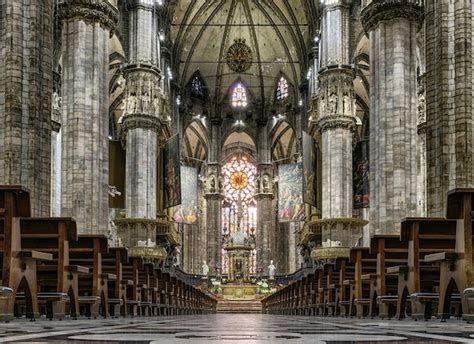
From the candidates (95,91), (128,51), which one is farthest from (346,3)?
(95,91)

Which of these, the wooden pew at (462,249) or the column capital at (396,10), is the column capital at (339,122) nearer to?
the column capital at (396,10)

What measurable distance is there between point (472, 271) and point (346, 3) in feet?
99.9

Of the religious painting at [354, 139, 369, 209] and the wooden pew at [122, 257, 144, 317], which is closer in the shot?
the wooden pew at [122, 257, 144, 317]

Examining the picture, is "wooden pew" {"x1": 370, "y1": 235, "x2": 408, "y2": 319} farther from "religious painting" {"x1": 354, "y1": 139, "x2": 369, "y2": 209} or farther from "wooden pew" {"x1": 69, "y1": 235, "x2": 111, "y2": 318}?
"religious painting" {"x1": 354, "y1": 139, "x2": 369, "y2": 209}

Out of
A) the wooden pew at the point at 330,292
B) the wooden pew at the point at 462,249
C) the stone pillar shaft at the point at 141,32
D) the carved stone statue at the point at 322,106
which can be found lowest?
the wooden pew at the point at 330,292

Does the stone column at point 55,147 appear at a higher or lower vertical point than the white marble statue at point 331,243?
higher

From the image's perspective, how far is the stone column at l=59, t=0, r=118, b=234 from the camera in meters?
22.5

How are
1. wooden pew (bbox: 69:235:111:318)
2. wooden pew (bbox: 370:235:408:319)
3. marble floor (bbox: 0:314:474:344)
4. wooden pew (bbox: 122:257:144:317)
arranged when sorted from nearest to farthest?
marble floor (bbox: 0:314:474:344) < wooden pew (bbox: 69:235:111:318) < wooden pew (bbox: 370:235:408:319) < wooden pew (bbox: 122:257:144:317)

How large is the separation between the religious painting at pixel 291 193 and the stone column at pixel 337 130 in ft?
36.2

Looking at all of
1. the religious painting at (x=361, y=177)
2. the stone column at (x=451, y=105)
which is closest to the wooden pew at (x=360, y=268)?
the stone column at (x=451, y=105)

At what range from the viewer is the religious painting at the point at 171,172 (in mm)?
39000

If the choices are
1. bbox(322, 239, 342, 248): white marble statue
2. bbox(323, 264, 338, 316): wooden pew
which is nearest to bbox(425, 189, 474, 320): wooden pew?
bbox(323, 264, 338, 316): wooden pew

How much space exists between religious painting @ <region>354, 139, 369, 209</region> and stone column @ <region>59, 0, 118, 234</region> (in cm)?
1630

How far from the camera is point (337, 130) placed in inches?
1433
